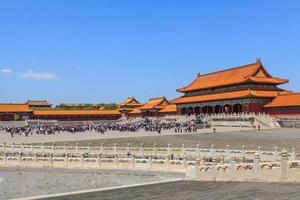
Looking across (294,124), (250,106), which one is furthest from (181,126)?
(294,124)

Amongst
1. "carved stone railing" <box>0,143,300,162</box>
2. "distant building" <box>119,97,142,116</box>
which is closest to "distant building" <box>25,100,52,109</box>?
"distant building" <box>119,97,142,116</box>

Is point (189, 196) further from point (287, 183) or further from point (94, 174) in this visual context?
point (94, 174)

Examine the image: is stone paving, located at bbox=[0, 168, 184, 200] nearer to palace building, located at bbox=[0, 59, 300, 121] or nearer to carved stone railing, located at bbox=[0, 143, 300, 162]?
carved stone railing, located at bbox=[0, 143, 300, 162]

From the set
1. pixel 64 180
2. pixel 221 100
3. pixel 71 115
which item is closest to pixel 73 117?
pixel 71 115

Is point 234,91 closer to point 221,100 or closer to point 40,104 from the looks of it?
point 221,100

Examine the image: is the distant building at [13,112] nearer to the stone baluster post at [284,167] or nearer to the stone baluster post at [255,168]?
the stone baluster post at [255,168]

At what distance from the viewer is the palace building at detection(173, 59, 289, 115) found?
74688 millimetres

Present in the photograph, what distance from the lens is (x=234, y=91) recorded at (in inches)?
3238

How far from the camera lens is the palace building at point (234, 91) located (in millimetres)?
74688

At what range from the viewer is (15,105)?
354 ft

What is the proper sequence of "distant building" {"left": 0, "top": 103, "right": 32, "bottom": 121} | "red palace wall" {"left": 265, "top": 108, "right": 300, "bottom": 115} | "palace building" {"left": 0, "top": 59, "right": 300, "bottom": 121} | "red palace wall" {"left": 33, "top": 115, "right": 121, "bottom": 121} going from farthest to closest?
"red palace wall" {"left": 33, "top": 115, "right": 121, "bottom": 121}
"distant building" {"left": 0, "top": 103, "right": 32, "bottom": 121}
"palace building" {"left": 0, "top": 59, "right": 300, "bottom": 121}
"red palace wall" {"left": 265, "top": 108, "right": 300, "bottom": 115}

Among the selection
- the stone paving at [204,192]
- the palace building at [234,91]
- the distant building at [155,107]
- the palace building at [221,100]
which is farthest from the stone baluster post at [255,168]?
the distant building at [155,107]

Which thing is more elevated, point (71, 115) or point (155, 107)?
point (155, 107)

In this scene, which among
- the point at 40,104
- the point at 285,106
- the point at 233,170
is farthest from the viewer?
the point at 40,104
